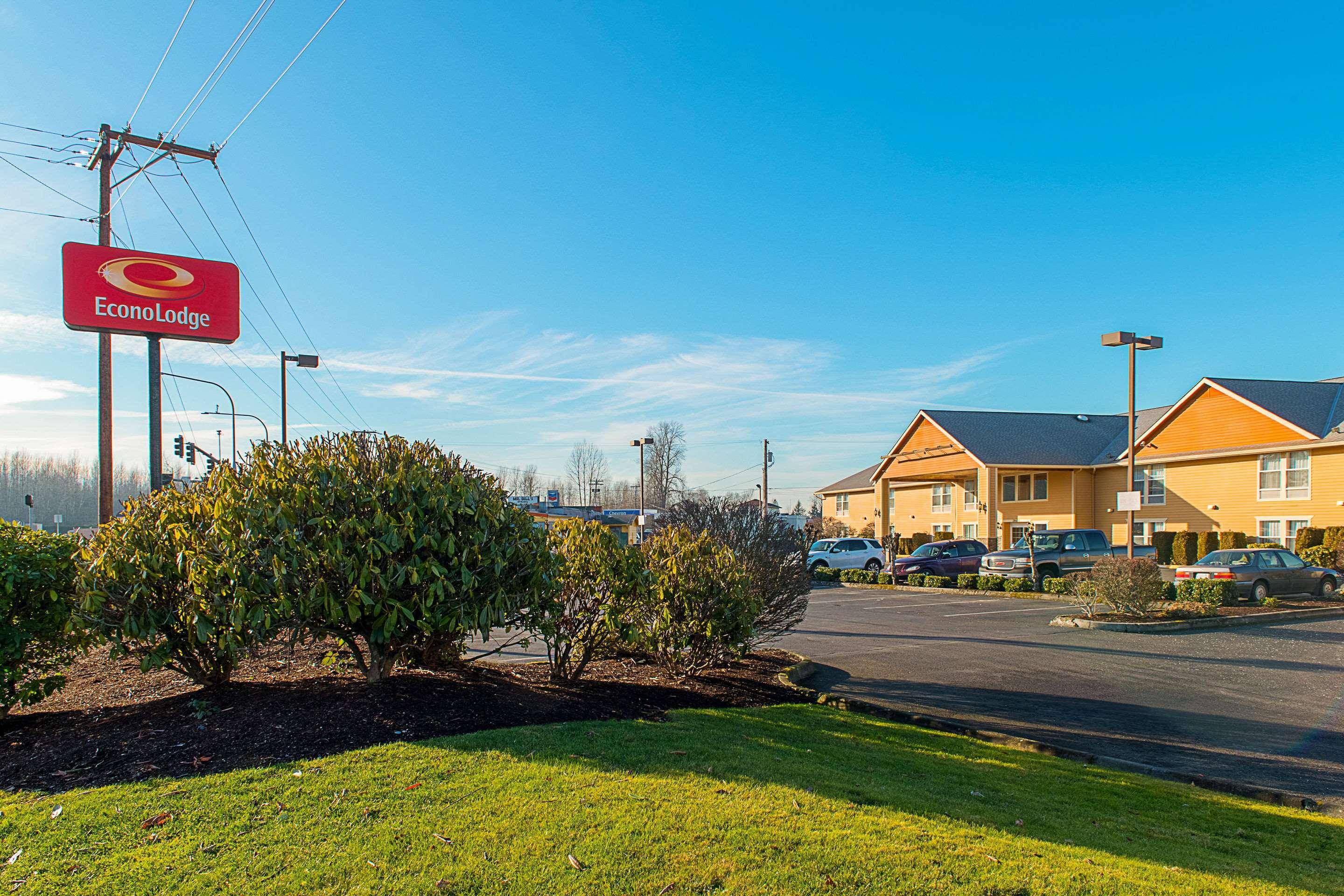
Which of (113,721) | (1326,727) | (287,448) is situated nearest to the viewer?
(113,721)

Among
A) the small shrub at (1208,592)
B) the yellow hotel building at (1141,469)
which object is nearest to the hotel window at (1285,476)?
the yellow hotel building at (1141,469)

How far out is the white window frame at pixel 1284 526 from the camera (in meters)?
29.3

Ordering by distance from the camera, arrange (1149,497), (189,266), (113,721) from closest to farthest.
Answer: (113,721) → (189,266) → (1149,497)

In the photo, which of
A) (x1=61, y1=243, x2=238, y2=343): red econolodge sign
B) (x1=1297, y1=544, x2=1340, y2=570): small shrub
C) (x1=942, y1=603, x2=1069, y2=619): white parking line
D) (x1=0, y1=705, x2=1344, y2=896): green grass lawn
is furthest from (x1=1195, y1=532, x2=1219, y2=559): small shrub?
(x1=61, y1=243, x2=238, y2=343): red econolodge sign

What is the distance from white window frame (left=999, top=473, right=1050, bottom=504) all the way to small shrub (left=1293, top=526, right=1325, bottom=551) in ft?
40.8

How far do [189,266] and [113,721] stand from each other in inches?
548

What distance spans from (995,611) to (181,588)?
17873 mm

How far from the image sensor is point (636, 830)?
412 centimetres

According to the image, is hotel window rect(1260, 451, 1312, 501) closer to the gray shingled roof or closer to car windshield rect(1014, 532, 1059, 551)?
the gray shingled roof

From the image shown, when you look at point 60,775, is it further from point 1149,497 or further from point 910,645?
point 1149,497

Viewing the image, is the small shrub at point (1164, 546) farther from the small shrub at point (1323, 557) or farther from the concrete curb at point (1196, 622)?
the concrete curb at point (1196, 622)

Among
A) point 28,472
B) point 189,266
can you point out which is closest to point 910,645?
point 189,266

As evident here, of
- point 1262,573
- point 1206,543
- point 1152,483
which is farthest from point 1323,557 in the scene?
point 1152,483

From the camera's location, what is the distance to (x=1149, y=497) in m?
36.0
